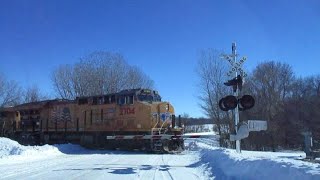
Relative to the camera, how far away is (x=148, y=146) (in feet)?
77.5

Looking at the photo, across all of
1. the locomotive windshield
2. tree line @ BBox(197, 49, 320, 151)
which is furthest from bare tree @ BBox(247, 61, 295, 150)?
the locomotive windshield

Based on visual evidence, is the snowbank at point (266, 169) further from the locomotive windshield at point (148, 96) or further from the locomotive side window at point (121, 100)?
the locomotive side window at point (121, 100)

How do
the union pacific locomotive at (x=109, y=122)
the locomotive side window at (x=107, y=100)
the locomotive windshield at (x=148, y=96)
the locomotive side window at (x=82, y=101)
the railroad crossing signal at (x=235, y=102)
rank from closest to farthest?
the railroad crossing signal at (x=235, y=102) → the union pacific locomotive at (x=109, y=122) → the locomotive windshield at (x=148, y=96) → the locomotive side window at (x=107, y=100) → the locomotive side window at (x=82, y=101)

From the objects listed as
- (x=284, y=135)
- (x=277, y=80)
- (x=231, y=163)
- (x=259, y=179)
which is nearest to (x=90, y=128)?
(x=231, y=163)

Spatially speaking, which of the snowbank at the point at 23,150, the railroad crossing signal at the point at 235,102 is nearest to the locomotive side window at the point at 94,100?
the snowbank at the point at 23,150

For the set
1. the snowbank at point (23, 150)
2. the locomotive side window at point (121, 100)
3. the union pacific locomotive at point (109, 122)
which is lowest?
the snowbank at point (23, 150)

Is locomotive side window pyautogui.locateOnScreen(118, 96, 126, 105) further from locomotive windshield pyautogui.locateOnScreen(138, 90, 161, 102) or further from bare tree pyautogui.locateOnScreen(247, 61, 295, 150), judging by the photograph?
bare tree pyautogui.locateOnScreen(247, 61, 295, 150)

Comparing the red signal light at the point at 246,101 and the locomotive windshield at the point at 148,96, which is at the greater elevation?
the locomotive windshield at the point at 148,96

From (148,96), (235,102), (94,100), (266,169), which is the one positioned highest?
(148,96)

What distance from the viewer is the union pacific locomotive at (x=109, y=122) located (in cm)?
2422

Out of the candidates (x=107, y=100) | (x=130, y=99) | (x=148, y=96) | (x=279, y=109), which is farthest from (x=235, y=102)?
(x=279, y=109)

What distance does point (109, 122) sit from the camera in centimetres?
2617

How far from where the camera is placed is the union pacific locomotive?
24.2 meters

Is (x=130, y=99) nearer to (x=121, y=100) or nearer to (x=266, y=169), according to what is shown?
(x=121, y=100)
